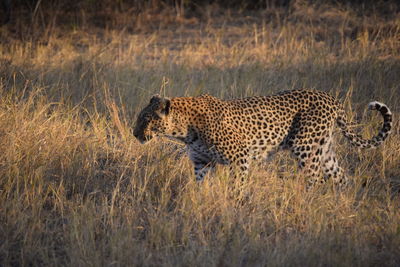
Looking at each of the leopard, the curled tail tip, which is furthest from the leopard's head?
the curled tail tip

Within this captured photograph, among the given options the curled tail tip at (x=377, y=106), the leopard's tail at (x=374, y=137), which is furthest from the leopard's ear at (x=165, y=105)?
the curled tail tip at (x=377, y=106)

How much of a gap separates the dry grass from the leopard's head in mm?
392

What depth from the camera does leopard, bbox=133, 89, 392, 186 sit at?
6.32 meters

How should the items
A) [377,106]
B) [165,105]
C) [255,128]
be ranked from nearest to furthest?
[165,105], [377,106], [255,128]

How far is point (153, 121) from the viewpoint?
20.6 feet

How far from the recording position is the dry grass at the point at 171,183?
5.02 m

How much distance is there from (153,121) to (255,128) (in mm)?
1283

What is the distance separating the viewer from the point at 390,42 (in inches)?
450

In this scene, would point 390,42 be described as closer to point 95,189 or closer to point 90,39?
point 90,39

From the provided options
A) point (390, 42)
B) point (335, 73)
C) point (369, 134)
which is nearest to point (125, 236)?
point (369, 134)

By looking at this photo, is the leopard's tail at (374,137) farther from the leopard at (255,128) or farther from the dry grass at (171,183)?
the dry grass at (171,183)

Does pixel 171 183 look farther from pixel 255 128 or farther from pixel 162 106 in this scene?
pixel 255 128

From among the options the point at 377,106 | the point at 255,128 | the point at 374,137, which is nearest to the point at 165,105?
the point at 255,128

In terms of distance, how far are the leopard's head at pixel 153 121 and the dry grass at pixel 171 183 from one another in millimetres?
392
